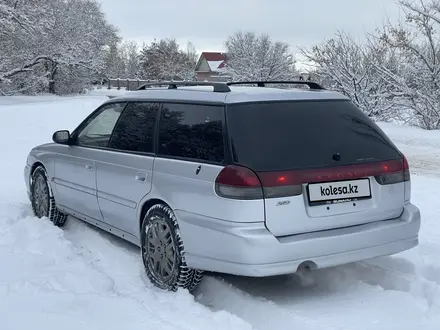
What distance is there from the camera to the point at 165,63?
65812mm

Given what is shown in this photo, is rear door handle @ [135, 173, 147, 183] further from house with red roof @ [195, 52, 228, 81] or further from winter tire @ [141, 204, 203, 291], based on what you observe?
house with red roof @ [195, 52, 228, 81]

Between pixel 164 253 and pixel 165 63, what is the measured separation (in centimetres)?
6329

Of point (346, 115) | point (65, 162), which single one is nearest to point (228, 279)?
point (346, 115)

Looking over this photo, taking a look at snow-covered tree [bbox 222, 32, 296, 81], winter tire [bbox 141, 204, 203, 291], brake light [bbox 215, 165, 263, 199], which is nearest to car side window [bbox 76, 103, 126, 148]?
winter tire [bbox 141, 204, 203, 291]

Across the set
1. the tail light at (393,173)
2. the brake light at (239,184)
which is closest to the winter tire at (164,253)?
the brake light at (239,184)

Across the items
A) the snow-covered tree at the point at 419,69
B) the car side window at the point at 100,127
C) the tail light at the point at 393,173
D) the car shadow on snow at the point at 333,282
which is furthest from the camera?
the snow-covered tree at the point at 419,69

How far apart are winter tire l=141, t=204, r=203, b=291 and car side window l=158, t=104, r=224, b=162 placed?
0.49m

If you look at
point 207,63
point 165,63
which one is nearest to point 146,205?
point 165,63

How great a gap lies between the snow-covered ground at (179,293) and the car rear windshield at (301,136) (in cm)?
104

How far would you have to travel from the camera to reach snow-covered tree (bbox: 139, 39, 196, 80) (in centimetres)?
6462

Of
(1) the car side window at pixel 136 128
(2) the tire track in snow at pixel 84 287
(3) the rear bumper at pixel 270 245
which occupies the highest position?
(1) the car side window at pixel 136 128

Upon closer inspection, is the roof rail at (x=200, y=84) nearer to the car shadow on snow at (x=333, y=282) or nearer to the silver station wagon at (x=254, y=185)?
the silver station wagon at (x=254, y=185)

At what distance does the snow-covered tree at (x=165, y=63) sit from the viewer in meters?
64.6

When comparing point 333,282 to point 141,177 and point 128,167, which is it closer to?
point 141,177
